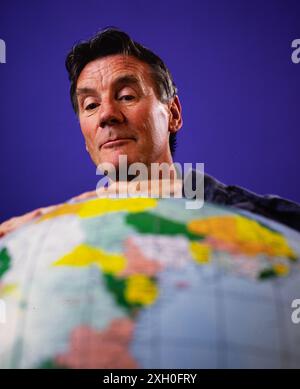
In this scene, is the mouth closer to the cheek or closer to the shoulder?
the cheek

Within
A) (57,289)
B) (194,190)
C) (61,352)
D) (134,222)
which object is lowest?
(61,352)

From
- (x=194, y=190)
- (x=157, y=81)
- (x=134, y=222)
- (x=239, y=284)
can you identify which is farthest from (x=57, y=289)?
(x=157, y=81)

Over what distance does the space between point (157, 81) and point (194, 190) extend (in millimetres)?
557

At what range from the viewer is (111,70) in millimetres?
1595

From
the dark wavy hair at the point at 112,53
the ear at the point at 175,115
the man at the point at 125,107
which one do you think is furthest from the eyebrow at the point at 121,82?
the ear at the point at 175,115

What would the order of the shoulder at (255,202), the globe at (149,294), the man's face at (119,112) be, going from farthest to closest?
the man's face at (119,112), the shoulder at (255,202), the globe at (149,294)

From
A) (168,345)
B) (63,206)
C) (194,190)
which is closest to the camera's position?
(168,345)

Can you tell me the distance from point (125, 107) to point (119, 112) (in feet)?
0.12

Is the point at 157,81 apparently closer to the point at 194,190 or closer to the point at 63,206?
the point at 194,190

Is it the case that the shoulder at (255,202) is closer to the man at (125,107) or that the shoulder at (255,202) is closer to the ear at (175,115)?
the man at (125,107)

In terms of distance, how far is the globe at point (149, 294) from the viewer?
33.1 inches

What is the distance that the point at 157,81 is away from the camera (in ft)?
5.82

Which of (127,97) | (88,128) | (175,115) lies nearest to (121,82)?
(127,97)

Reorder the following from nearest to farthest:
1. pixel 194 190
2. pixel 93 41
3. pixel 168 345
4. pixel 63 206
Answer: pixel 168 345 → pixel 63 206 → pixel 194 190 → pixel 93 41
